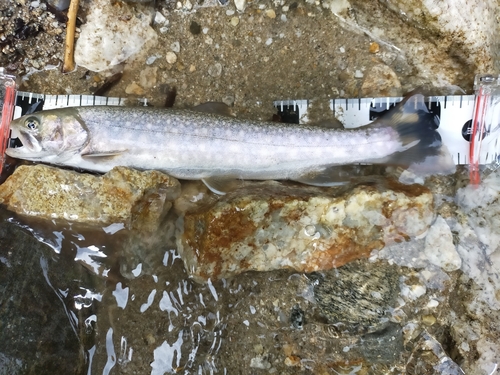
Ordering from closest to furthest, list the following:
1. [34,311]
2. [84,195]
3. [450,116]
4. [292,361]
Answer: [34,311]
[84,195]
[292,361]
[450,116]

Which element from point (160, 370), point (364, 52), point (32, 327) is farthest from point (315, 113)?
point (32, 327)

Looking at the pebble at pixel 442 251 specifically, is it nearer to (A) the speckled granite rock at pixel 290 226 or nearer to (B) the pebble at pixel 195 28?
(A) the speckled granite rock at pixel 290 226

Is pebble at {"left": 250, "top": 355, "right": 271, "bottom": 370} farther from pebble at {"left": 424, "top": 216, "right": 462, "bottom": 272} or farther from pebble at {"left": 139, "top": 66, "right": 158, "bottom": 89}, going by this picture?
pebble at {"left": 139, "top": 66, "right": 158, "bottom": 89}

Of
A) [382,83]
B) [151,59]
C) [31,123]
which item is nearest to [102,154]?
[31,123]

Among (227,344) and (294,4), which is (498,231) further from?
(294,4)

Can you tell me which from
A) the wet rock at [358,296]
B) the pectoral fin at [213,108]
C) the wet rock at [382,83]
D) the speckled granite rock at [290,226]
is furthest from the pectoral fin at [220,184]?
the wet rock at [382,83]

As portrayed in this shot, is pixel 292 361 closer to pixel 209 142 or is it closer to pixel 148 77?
pixel 209 142
